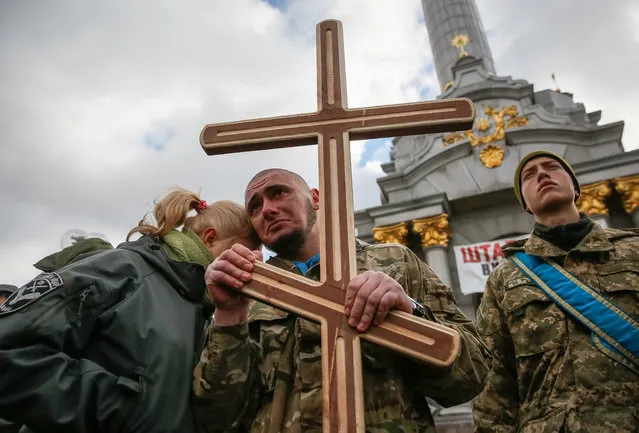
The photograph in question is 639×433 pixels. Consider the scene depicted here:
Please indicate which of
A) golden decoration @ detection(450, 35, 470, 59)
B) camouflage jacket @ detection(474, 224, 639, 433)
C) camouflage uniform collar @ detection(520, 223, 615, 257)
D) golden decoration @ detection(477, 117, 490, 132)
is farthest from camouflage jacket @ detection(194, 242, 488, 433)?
golden decoration @ detection(450, 35, 470, 59)

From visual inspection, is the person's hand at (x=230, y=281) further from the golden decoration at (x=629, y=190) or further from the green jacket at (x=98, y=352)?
the golden decoration at (x=629, y=190)

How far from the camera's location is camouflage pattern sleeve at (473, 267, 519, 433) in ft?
8.70

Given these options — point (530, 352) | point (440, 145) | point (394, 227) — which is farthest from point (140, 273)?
point (440, 145)

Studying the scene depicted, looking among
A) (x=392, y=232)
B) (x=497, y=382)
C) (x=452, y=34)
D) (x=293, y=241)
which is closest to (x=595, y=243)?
(x=497, y=382)

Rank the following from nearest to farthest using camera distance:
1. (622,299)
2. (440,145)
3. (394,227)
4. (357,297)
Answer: (357,297)
(622,299)
(394,227)
(440,145)

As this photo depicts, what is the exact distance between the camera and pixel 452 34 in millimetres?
19969

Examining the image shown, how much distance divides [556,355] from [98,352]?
224 cm

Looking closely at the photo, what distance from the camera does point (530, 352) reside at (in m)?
2.59

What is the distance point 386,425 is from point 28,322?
4.11 feet

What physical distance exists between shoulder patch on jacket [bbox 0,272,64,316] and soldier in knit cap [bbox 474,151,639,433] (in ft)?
7.58

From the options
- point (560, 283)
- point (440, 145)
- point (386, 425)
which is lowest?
point (386, 425)

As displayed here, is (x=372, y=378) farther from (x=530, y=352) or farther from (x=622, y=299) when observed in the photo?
(x=622, y=299)

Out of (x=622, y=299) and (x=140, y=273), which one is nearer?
(x=140, y=273)

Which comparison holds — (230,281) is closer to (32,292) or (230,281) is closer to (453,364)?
(32,292)
